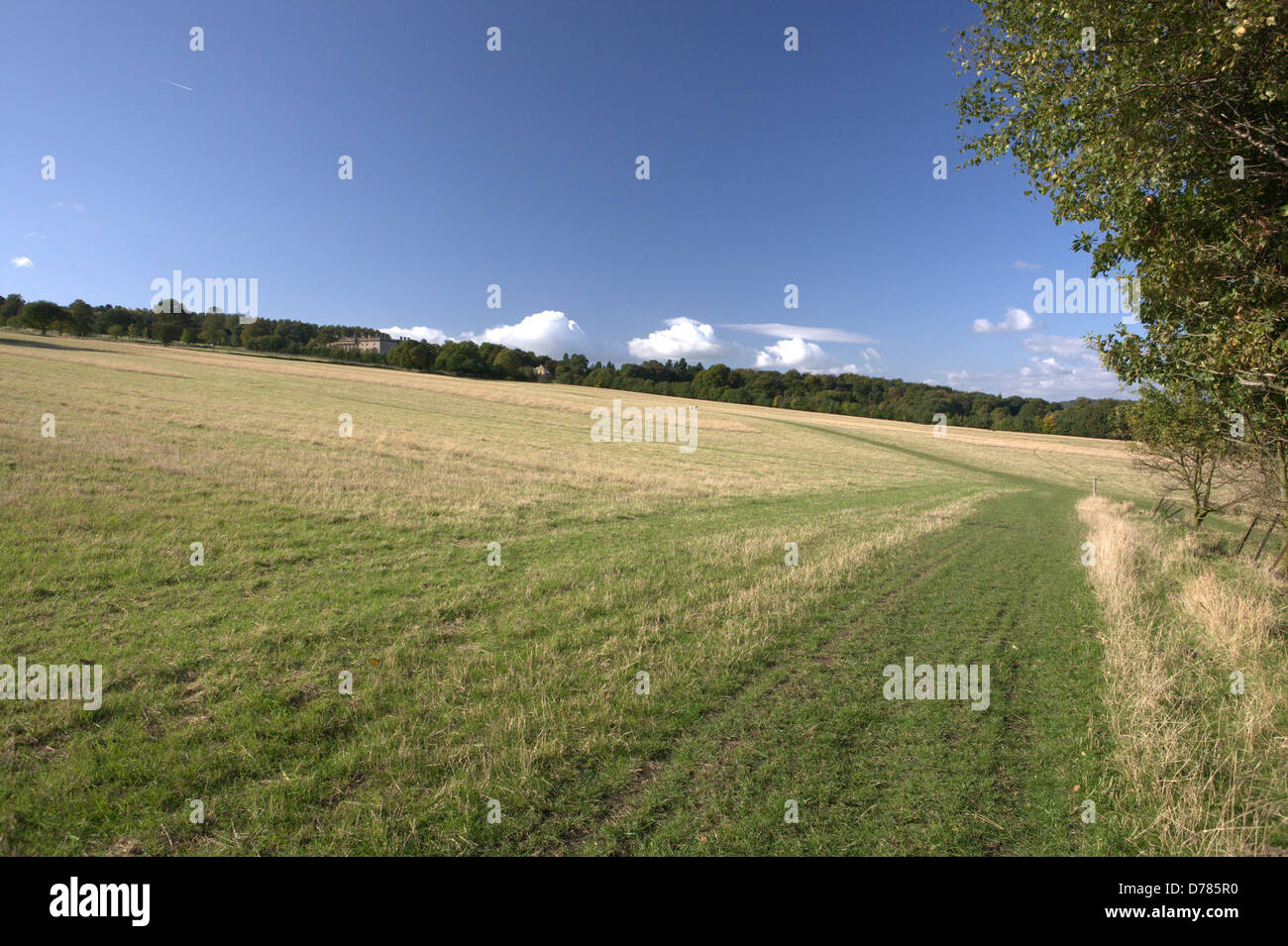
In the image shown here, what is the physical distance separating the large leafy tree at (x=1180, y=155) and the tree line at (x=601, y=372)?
11271 centimetres

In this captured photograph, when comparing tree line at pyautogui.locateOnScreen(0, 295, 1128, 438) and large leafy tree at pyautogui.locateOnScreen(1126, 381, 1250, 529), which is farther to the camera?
tree line at pyautogui.locateOnScreen(0, 295, 1128, 438)

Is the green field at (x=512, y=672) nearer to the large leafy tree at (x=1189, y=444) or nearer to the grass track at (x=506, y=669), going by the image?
the grass track at (x=506, y=669)

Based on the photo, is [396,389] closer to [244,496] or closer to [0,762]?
[244,496]

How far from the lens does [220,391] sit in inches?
1935

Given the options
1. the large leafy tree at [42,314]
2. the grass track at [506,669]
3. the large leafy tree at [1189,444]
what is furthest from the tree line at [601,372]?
the grass track at [506,669]

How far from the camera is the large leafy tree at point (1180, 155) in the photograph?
301 inches

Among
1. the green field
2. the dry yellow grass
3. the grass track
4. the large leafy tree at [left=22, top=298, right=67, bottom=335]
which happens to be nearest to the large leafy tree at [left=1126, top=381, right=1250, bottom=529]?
the grass track

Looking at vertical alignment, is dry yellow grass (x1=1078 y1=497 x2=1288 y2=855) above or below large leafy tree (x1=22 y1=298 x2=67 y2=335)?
below

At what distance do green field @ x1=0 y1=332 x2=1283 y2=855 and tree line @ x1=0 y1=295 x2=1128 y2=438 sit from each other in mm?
109315

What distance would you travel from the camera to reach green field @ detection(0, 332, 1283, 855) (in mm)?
4723

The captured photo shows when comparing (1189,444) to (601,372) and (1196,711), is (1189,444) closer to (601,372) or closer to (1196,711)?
(1196,711)

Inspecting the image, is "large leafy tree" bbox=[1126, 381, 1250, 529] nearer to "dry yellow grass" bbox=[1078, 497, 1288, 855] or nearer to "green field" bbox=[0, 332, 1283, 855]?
"green field" bbox=[0, 332, 1283, 855]

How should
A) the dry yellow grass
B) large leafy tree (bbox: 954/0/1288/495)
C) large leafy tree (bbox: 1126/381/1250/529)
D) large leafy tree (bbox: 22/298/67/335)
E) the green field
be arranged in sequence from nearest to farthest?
the green field, the dry yellow grass, large leafy tree (bbox: 954/0/1288/495), large leafy tree (bbox: 1126/381/1250/529), large leafy tree (bbox: 22/298/67/335)
